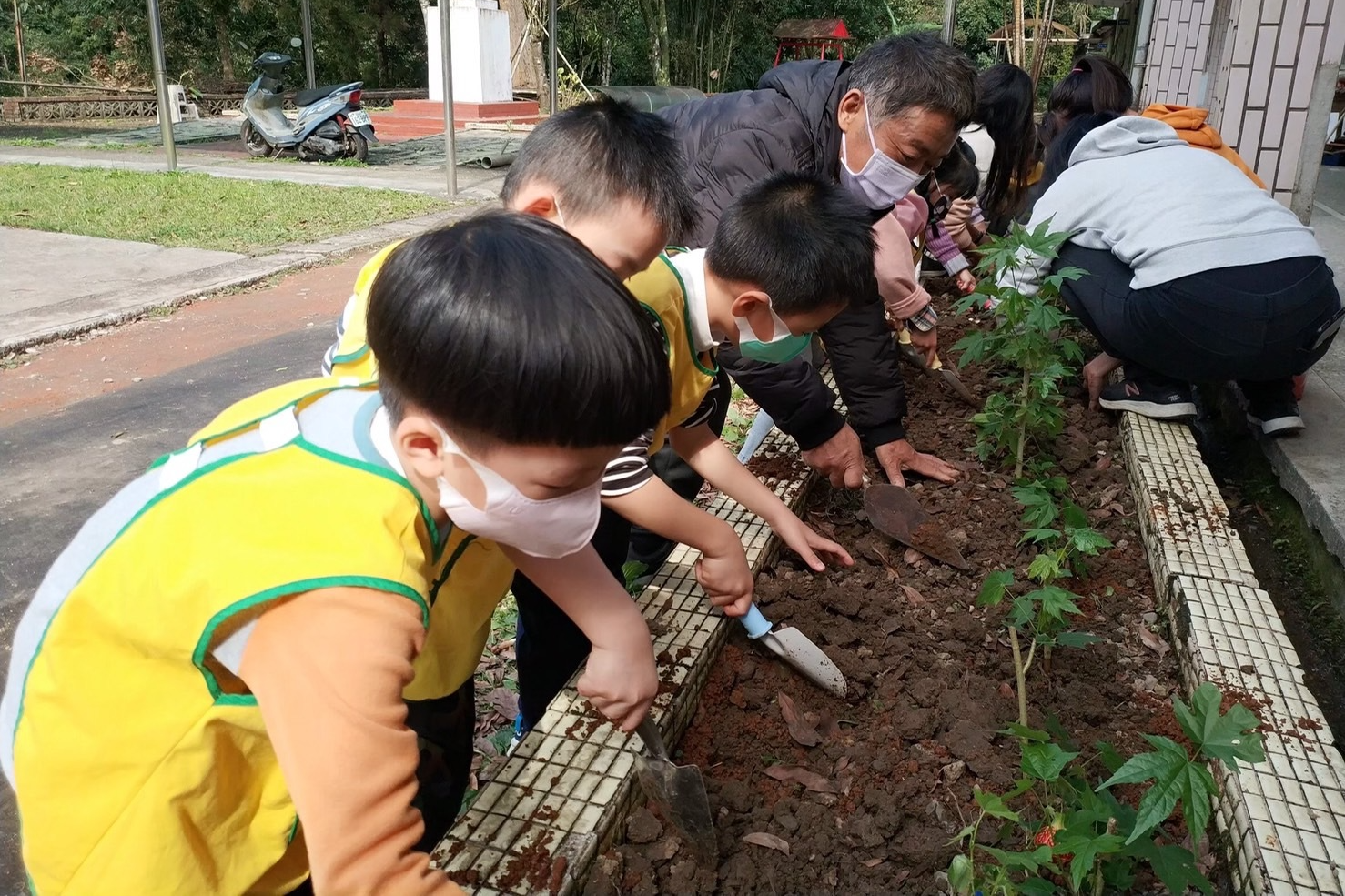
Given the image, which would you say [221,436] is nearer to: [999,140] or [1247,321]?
[1247,321]

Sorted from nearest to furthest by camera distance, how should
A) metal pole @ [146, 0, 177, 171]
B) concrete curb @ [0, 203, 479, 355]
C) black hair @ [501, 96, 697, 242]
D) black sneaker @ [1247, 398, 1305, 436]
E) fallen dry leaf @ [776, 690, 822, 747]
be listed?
black hair @ [501, 96, 697, 242], fallen dry leaf @ [776, 690, 822, 747], black sneaker @ [1247, 398, 1305, 436], concrete curb @ [0, 203, 479, 355], metal pole @ [146, 0, 177, 171]

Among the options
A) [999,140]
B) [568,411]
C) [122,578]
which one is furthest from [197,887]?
[999,140]

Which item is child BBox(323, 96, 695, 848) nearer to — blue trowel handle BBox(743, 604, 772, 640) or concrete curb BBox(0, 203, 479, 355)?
blue trowel handle BBox(743, 604, 772, 640)

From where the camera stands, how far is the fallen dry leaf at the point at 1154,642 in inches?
91.3

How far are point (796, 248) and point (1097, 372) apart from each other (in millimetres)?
2243

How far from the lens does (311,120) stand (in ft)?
38.8

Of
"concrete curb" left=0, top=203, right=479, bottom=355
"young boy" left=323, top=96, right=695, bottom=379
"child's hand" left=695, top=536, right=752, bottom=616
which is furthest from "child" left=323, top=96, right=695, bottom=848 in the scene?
"concrete curb" left=0, top=203, right=479, bottom=355

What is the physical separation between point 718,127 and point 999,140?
210 centimetres

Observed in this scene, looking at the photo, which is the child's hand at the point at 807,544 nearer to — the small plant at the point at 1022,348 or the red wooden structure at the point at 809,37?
the small plant at the point at 1022,348

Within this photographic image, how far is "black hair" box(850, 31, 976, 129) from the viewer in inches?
102

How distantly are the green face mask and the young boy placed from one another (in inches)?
9.6

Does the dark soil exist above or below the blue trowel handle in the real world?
below

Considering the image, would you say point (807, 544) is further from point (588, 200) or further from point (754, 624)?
point (588, 200)

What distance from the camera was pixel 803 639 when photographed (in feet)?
7.13
